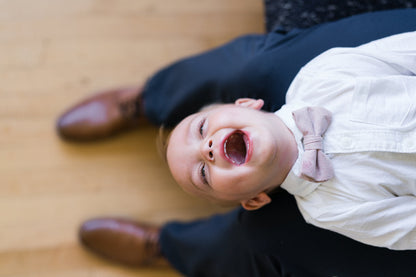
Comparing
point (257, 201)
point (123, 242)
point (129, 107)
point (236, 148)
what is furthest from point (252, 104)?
point (123, 242)

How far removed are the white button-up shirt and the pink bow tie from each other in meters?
0.02

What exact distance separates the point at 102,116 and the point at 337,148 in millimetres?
715

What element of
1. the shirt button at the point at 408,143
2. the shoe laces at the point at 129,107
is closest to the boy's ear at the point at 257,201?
the shirt button at the point at 408,143

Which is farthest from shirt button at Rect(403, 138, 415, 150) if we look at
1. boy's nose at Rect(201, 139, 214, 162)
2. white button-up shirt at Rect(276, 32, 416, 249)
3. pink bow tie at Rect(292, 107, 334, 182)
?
Answer: boy's nose at Rect(201, 139, 214, 162)

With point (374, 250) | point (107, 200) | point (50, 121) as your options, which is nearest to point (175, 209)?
point (107, 200)

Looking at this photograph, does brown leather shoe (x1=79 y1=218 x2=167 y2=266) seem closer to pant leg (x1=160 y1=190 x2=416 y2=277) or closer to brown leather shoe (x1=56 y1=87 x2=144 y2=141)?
pant leg (x1=160 y1=190 x2=416 y2=277)

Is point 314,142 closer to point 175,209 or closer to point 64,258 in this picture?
point 175,209

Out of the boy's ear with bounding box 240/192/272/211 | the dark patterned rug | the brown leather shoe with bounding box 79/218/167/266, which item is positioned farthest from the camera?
the brown leather shoe with bounding box 79/218/167/266

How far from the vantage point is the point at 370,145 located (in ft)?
2.48

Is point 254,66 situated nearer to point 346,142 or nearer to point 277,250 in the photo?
point 346,142

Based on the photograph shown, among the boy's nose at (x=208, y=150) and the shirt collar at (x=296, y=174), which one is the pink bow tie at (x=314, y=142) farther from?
the boy's nose at (x=208, y=150)

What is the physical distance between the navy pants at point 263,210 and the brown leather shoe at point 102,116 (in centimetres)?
7

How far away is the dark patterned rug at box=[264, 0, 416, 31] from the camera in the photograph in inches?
38.8

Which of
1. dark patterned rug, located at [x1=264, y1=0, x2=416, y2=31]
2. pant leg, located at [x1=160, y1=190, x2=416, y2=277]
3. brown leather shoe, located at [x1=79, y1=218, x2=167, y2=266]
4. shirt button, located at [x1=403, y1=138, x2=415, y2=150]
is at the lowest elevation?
brown leather shoe, located at [x1=79, y1=218, x2=167, y2=266]
